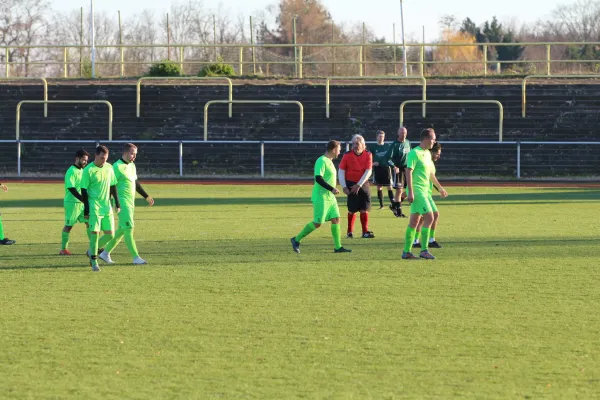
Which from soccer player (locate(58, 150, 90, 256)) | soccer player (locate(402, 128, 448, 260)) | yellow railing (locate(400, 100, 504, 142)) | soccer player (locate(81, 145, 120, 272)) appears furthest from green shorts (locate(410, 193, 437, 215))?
yellow railing (locate(400, 100, 504, 142))

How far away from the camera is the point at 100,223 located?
1273cm

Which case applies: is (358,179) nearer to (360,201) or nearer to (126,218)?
(360,201)

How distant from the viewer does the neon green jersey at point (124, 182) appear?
1302cm

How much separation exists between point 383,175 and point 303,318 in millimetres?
11879

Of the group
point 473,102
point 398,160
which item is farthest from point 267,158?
point 398,160

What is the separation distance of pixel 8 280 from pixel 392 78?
2970cm

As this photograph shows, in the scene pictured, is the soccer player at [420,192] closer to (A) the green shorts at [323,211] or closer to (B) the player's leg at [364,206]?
(A) the green shorts at [323,211]

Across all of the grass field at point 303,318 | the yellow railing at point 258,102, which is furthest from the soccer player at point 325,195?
the yellow railing at point 258,102

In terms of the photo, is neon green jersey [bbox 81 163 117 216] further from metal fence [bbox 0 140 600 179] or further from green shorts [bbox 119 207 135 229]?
metal fence [bbox 0 140 600 179]

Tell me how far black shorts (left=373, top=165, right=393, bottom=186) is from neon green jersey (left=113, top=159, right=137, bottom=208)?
28.3ft

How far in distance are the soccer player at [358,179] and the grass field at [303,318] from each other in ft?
1.47

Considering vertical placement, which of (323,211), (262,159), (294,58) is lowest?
(323,211)

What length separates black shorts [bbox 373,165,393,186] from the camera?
20.9 m

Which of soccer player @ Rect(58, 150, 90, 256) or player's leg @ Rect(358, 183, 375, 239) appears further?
player's leg @ Rect(358, 183, 375, 239)
